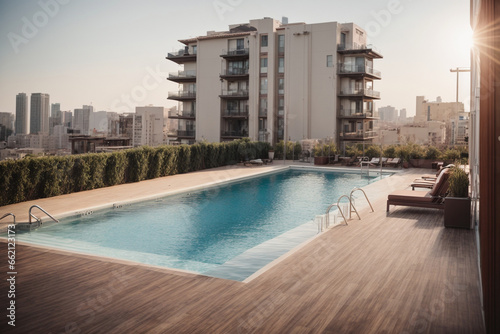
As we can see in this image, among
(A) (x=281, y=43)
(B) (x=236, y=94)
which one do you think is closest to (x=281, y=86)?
(A) (x=281, y=43)

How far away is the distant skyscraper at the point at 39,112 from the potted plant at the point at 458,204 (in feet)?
41.9

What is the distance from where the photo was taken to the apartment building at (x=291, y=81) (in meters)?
36.6

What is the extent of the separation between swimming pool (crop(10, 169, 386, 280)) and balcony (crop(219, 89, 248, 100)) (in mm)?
23410

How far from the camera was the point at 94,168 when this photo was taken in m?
15.2

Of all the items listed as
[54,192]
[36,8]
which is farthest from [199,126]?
[36,8]

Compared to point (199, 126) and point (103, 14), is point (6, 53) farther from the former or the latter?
point (199, 126)

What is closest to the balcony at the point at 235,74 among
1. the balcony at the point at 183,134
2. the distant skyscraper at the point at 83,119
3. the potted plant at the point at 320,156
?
the balcony at the point at 183,134

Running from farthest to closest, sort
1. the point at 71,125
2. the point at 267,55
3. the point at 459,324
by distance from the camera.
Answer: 1. the point at 267,55
2. the point at 71,125
3. the point at 459,324

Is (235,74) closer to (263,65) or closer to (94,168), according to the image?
(263,65)

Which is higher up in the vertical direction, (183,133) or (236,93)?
(236,93)

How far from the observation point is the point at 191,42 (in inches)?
1718

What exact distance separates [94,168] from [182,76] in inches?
1157

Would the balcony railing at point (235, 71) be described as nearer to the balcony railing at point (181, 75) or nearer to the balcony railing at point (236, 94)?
the balcony railing at point (236, 94)

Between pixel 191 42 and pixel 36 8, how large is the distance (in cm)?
3468
